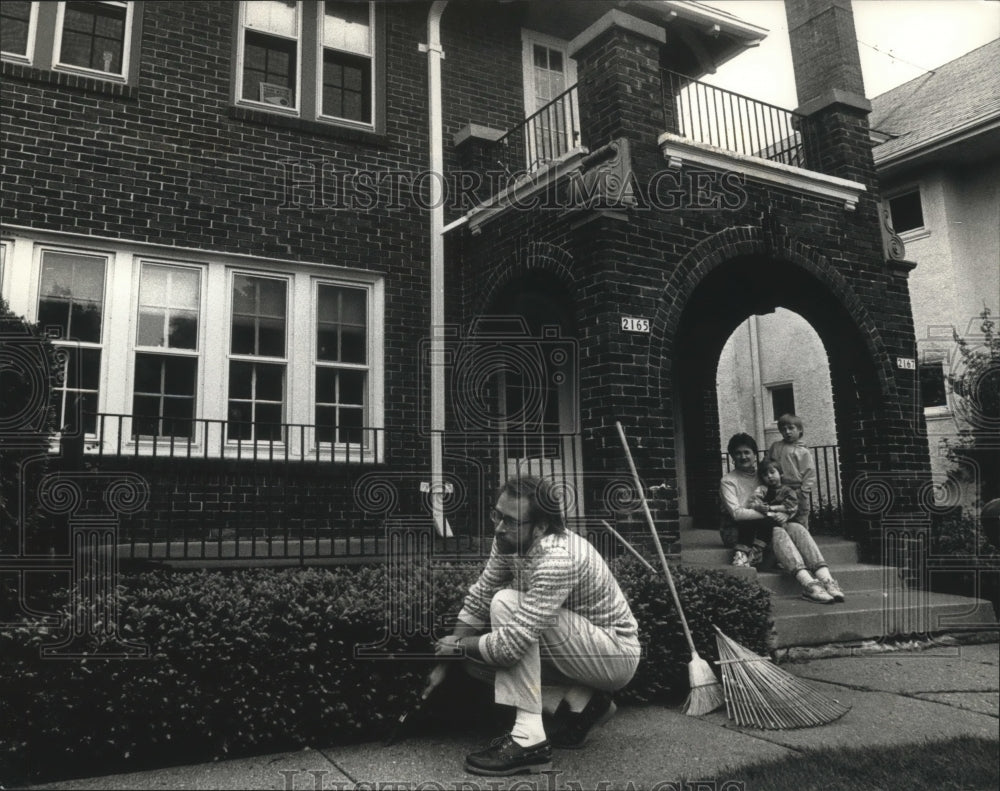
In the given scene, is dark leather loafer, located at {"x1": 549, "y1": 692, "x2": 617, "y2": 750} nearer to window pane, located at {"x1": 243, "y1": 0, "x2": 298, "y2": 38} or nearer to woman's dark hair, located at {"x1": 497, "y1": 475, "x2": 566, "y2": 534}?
woman's dark hair, located at {"x1": 497, "y1": 475, "x2": 566, "y2": 534}

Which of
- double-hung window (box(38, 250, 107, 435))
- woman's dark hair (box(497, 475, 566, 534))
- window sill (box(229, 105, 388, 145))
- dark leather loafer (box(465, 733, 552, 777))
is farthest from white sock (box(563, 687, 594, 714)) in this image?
window sill (box(229, 105, 388, 145))

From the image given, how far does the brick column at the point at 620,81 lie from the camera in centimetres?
723

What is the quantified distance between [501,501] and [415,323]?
511 centimetres

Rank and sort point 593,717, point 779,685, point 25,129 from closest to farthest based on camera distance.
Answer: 1. point 593,717
2. point 779,685
3. point 25,129

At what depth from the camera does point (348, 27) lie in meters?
9.03

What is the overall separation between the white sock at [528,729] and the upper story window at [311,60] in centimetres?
686

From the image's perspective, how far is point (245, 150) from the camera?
26.7 feet

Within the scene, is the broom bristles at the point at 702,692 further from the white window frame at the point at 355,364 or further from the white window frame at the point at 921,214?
the white window frame at the point at 921,214

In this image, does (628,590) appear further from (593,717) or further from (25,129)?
(25,129)

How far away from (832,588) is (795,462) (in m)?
1.28

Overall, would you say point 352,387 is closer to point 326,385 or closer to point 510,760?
point 326,385

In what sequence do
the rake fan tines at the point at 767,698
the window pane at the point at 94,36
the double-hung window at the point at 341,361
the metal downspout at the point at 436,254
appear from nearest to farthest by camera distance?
the rake fan tines at the point at 767,698 → the window pane at the point at 94,36 → the double-hung window at the point at 341,361 → the metal downspout at the point at 436,254

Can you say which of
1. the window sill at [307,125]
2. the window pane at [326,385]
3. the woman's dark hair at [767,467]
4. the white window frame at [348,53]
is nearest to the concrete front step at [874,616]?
the woman's dark hair at [767,467]

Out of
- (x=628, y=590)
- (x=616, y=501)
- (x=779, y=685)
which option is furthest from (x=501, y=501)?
(x=616, y=501)
